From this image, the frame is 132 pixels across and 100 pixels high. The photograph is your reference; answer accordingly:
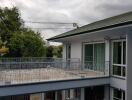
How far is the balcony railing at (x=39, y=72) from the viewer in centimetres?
1145

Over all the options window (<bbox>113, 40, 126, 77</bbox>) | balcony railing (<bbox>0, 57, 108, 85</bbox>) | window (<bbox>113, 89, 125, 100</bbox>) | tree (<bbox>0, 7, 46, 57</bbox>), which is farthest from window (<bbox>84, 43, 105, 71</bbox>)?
tree (<bbox>0, 7, 46, 57</bbox>)

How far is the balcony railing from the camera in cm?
1145

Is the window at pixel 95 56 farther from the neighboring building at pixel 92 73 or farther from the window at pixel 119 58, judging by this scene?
the window at pixel 119 58

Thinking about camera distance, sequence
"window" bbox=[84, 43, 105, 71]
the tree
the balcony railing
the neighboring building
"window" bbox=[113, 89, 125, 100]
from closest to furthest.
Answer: the neighboring building < the balcony railing < "window" bbox=[113, 89, 125, 100] < "window" bbox=[84, 43, 105, 71] < the tree

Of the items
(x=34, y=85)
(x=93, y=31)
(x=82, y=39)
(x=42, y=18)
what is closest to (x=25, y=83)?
(x=34, y=85)

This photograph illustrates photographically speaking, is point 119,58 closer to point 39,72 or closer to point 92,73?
point 92,73

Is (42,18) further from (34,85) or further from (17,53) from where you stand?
(34,85)

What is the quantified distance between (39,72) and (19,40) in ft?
53.2

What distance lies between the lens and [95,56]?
53.0ft

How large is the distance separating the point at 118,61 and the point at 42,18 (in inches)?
1380

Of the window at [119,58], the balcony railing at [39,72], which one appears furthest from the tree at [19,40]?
the window at [119,58]

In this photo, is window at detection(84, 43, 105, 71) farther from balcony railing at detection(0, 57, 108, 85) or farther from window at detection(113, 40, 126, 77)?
window at detection(113, 40, 126, 77)

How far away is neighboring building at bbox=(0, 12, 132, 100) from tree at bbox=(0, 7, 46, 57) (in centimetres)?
1170

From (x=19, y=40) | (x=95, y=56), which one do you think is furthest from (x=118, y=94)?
(x=19, y=40)
